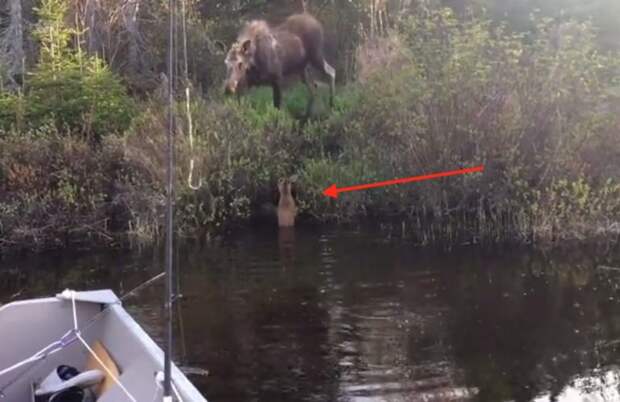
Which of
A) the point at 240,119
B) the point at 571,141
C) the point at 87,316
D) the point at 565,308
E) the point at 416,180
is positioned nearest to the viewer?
the point at 87,316

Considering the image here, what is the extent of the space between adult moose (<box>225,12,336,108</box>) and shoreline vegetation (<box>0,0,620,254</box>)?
7.11 feet

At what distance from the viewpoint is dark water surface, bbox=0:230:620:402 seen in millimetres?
7930

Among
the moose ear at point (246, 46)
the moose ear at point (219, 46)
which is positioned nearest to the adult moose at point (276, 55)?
the moose ear at point (246, 46)

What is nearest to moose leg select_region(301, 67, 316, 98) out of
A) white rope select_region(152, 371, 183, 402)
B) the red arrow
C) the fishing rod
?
the red arrow

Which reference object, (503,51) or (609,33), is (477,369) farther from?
(609,33)

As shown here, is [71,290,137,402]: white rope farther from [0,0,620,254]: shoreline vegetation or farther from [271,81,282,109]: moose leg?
[271,81,282,109]: moose leg

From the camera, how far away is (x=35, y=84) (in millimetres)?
17578

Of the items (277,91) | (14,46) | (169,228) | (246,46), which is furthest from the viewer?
(14,46)

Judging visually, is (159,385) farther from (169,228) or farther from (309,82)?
(309,82)

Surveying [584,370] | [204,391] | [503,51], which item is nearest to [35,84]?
[503,51]

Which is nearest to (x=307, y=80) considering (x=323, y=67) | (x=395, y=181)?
(x=323, y=67)

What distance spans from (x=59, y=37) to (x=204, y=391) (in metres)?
12.4

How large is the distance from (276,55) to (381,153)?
5.46 meters

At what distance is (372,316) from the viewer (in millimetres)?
9906
